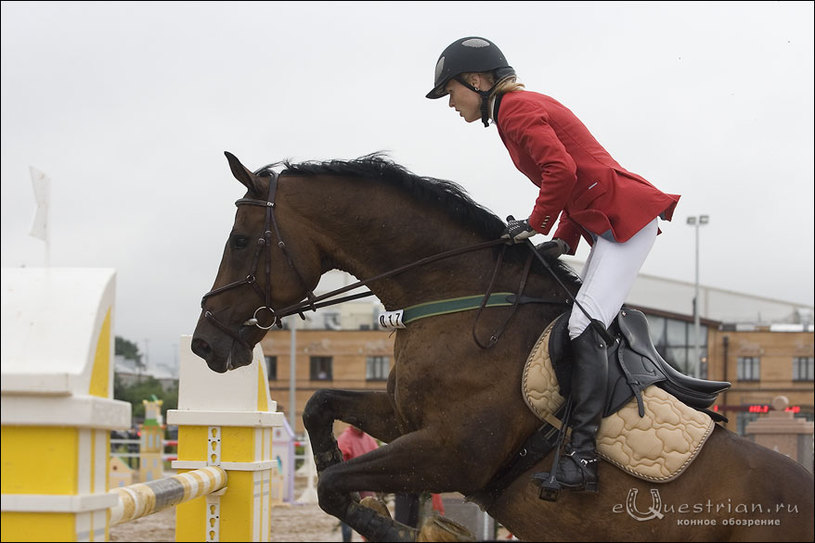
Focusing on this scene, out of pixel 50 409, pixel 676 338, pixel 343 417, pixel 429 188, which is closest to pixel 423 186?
pixel 429 188

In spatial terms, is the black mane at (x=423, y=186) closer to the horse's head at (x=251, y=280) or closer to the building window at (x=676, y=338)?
the horse's head at (x=251, y=280)

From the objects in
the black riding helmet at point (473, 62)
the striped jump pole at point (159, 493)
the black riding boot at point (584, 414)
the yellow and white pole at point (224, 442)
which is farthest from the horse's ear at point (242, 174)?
the black riding boot at point (584, 414)

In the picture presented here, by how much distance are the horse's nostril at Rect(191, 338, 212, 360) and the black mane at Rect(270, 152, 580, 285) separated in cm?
91

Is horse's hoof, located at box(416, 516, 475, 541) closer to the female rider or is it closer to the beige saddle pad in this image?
the female rider

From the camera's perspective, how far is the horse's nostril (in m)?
4.34

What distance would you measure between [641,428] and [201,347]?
199 centimetres

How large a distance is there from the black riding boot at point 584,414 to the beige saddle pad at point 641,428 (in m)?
0.09

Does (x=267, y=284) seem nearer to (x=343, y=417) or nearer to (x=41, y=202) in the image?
(x=343, y=417)

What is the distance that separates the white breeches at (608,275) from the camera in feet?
13.5

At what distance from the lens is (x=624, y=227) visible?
14.0 ft

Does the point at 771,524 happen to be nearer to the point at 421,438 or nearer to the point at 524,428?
the point at 524,428

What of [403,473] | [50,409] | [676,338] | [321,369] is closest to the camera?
[50,409]

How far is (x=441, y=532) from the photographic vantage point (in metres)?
3.89

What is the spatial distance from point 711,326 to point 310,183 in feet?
187
